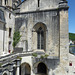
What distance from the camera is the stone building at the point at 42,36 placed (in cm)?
1296

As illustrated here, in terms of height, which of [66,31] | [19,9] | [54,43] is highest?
[19,9]

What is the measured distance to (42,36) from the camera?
15.4 m

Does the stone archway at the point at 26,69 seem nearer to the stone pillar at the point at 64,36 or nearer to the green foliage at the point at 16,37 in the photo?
the green foliage at the point at 16,37

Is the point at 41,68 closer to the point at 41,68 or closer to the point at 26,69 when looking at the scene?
the point at 41,68

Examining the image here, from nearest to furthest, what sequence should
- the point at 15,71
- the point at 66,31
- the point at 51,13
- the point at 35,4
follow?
the point at 15,71
the point at 66,31
the point at 51,13
the point at 35,4

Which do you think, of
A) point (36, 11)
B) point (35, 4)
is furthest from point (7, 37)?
point (35, 4)

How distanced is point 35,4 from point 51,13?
349 centimetres

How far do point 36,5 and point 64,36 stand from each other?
739 centimetres

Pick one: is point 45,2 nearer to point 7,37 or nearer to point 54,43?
point 54,43

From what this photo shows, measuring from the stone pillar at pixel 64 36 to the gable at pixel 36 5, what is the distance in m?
1.65

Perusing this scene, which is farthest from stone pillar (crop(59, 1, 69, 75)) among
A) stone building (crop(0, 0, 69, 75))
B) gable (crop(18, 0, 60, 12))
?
gable (crop(18, 0, 60, 12))

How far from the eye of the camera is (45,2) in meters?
14.7

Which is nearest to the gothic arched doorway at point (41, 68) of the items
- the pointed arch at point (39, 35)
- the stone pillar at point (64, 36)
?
the pointed arch at point (39, 35)

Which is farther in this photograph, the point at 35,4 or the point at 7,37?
the point at 35,4
